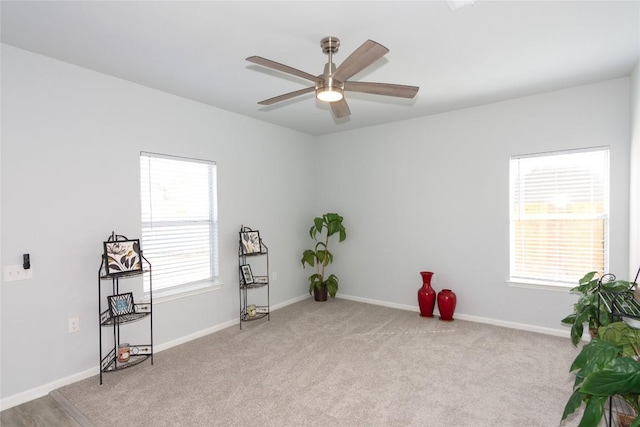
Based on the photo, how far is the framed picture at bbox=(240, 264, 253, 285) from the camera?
4139 mm

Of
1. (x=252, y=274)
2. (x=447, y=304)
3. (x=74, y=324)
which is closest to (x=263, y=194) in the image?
(x=252, y=274)

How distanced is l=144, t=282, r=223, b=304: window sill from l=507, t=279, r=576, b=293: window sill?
11.6 ft

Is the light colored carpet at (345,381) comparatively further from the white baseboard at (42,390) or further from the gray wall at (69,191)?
the gray wall at (69,191)

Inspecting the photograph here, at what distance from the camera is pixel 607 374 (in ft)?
3.59

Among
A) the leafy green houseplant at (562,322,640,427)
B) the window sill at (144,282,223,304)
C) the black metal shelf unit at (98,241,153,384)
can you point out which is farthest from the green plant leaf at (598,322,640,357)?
the window sill at (144,282,223,304)

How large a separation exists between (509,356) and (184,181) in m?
3.85

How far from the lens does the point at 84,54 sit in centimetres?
266

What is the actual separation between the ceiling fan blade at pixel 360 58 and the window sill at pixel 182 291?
2.82m

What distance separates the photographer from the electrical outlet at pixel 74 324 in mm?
2806

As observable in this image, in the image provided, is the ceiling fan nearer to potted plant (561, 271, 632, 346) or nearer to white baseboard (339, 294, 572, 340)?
potted plant (561, 271, 632, 346)

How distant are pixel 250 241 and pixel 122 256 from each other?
155 cm

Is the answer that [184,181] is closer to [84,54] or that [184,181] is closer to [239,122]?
[239,122]

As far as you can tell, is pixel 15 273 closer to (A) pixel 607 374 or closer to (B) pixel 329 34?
(B) pixel 329 34

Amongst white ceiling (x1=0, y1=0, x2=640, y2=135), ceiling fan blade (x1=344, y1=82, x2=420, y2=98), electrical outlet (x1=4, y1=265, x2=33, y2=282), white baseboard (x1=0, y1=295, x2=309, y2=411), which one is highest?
white ceiling (x1=0, y1=0, x2=640, y2=135)
